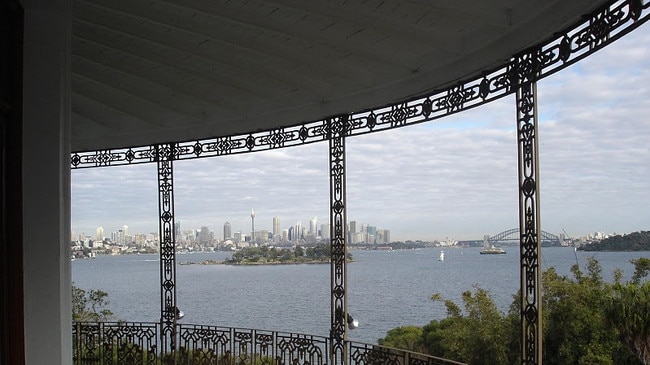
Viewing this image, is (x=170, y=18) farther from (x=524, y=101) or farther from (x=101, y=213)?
(x=101, y=213)

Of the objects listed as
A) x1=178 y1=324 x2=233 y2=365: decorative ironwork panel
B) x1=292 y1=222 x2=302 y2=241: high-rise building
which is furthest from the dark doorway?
x1=292 y1=222 x2=302 y2=241: high-rise building

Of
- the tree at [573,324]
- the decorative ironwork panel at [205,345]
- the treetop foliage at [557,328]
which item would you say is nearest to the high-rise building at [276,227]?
the treetop foliage at [557,328]

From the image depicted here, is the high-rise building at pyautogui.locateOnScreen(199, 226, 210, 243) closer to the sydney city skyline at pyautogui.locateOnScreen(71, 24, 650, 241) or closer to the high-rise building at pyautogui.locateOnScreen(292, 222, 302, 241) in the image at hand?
the sydney city skyline at pyautogui.locateOnScreen(71, 24, 650, 241)

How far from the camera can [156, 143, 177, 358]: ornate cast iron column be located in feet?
21.8

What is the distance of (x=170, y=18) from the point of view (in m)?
3.79

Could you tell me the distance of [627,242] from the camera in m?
23.6

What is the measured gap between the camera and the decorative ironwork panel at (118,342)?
689cm

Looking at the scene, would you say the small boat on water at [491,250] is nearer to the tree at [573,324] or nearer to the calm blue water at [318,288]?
the calm blue water at [318,288]

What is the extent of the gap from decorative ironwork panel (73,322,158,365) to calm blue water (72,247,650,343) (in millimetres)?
24695

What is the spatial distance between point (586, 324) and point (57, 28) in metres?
15.5

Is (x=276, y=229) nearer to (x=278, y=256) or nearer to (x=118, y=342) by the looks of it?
(x=278, y=256)

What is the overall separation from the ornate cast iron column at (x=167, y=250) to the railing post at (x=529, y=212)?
4107mm

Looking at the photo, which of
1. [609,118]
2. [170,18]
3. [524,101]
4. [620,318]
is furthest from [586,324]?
[609,118]

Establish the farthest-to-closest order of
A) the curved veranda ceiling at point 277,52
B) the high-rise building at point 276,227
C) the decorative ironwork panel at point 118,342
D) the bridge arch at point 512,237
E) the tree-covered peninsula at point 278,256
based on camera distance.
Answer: the high-rise building at point 276,227 < the tree-covered peninsula at point 278,256 < the bridge arch at point 512,237 < the decorative ironwork panel at point 118,342 < the curved veranda ceiling at point 277,52
